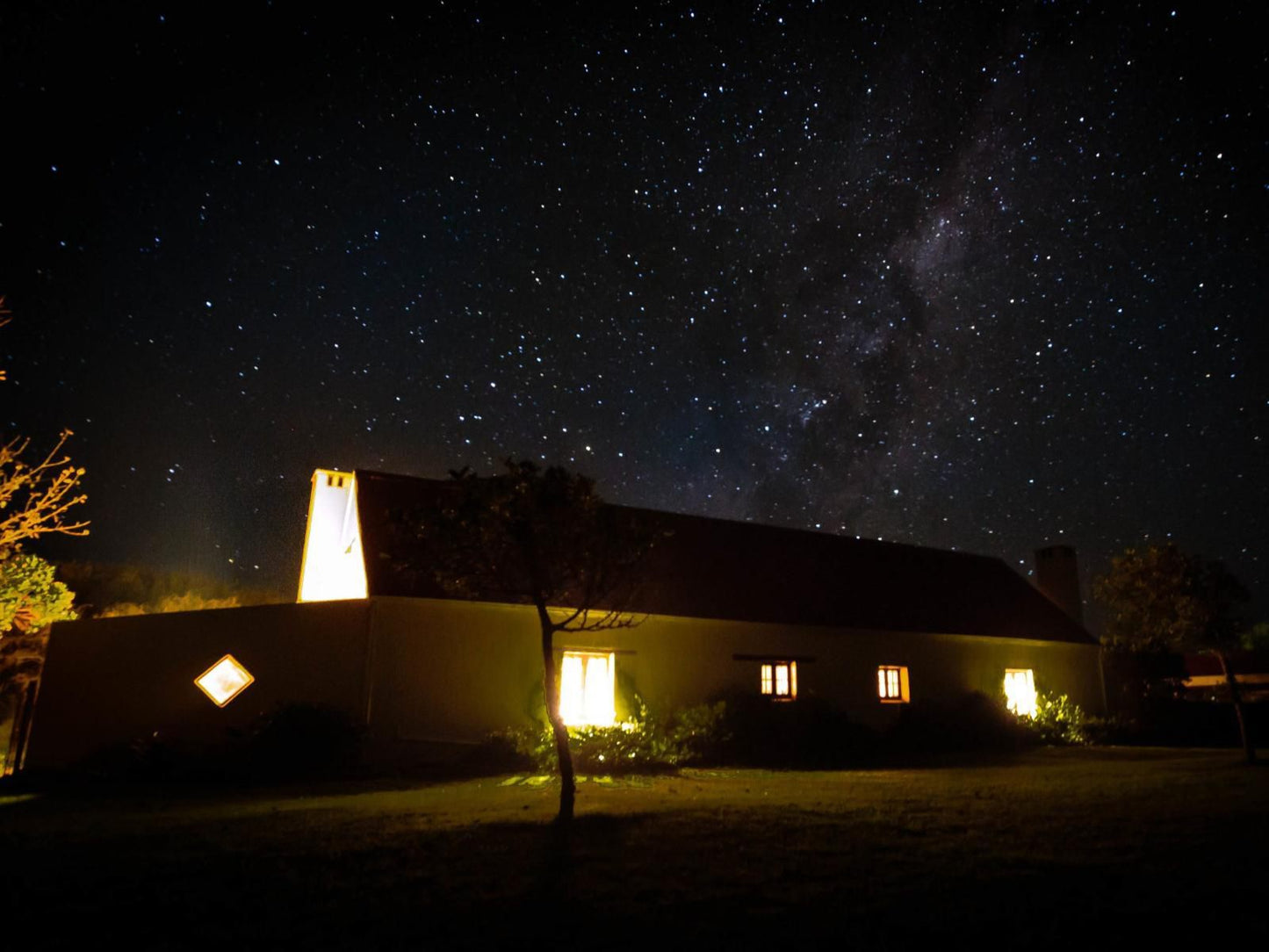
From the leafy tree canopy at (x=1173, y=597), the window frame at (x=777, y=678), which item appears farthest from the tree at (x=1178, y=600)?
the window frame at (x=777, y=678)

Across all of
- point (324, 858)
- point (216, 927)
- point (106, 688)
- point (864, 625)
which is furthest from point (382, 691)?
point (864, 625)

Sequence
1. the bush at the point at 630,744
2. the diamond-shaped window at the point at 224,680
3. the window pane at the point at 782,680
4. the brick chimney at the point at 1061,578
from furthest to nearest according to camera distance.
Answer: the brick chimney at the point at 1061,578 → the window pane at the point at 782,680 → the diamond-shaped window at the point at 224,680 → the bush at the point at 630,744

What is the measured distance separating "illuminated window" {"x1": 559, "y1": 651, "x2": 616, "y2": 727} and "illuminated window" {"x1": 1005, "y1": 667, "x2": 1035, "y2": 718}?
12802mm

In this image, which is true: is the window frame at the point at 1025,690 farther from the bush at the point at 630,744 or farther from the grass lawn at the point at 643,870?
the grass lawn at the point at 643,870

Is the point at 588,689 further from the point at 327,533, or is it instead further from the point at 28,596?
the point at 28,596

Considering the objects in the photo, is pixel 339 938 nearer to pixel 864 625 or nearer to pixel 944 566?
pixel 864 625

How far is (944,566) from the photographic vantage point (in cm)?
2798

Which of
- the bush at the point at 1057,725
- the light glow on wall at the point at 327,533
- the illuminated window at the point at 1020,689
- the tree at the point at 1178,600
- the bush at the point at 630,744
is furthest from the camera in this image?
the illuminated window at the point at 1020,689

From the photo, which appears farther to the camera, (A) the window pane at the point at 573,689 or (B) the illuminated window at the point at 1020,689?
(B) the illuminated window at the point at 1020,689

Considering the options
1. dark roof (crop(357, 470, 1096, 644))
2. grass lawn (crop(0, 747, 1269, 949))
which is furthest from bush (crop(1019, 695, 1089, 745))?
grass lawn (crop(0, 747, 1269, 949))

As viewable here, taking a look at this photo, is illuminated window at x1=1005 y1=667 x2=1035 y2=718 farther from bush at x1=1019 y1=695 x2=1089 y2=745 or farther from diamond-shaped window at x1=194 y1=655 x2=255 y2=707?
diamond-shaped window at x1=194 y1=655 x2=255 y2=707

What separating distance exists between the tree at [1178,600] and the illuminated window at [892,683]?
5433 mm

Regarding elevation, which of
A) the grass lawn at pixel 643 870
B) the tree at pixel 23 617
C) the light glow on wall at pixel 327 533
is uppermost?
the light glow on wall at pixel 327 533

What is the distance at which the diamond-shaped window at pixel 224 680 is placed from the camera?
15789mm
